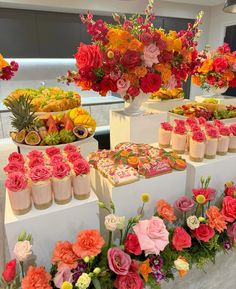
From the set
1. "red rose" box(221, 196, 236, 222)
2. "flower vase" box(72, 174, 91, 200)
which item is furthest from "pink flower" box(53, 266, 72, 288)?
"red rose" box(221, 196, 236, 222)

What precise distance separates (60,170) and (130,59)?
644 millimetres

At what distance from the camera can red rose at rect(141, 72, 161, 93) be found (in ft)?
3.89

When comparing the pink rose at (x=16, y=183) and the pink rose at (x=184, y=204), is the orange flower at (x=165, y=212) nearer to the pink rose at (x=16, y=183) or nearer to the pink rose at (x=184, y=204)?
the pink rose at (x=184, y=204)

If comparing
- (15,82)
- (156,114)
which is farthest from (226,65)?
(15,82)

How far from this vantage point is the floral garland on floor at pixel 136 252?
70 centimetres

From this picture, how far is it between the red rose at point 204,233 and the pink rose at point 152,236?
0.18 m

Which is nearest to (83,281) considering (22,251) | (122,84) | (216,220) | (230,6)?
(22,251)

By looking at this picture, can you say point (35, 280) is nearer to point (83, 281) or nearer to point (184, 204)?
point (83, 281)

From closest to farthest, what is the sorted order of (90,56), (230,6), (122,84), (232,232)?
1. (232,232)
2. (90,56)
3. (122,84)
4. (230,6)

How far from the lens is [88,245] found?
2.38ft

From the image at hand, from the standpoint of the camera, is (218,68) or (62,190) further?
(218,68)

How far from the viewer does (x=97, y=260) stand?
2.61 ft

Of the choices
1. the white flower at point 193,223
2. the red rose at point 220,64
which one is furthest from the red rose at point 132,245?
the red rose at point 220,64

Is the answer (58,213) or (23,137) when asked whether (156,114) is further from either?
(58,213)
